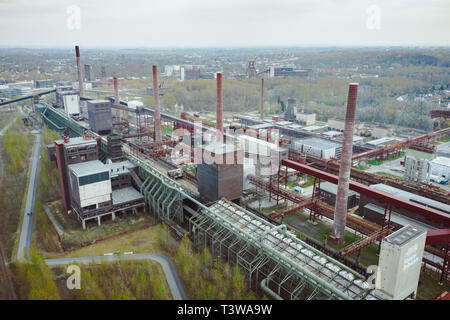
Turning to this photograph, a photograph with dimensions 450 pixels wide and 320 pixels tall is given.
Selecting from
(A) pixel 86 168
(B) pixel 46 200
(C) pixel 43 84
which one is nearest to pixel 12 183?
(B) pixel 46 200

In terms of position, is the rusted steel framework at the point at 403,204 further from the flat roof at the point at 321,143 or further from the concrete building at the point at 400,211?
the flat roof at the point at 321,143

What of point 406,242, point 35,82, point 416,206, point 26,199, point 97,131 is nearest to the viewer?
point 406,242

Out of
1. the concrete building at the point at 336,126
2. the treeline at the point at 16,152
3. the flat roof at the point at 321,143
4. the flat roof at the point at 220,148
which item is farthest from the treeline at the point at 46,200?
the concrete building at the point at 336,126

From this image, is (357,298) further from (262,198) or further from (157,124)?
(157,124)

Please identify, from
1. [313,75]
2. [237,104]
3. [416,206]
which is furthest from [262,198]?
[313,75]

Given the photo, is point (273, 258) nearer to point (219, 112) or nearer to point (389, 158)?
point (219, 112)

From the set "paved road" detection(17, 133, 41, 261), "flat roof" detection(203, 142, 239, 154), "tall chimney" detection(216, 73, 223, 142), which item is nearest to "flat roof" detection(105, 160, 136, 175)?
"paved road" detection(17, 133, 41, 261)
